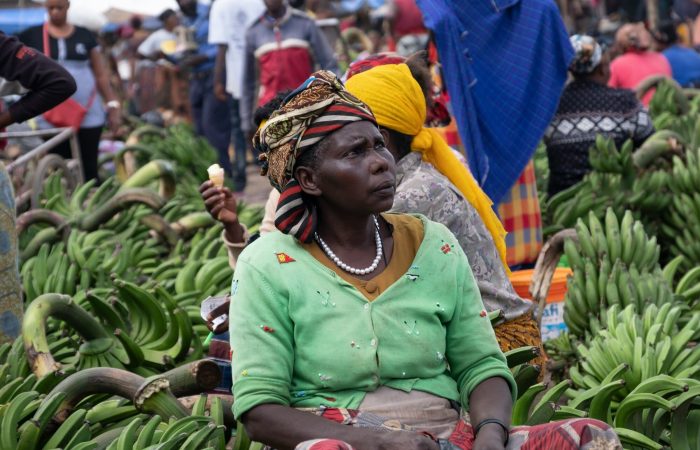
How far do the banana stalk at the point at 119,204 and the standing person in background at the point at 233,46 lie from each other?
462cm

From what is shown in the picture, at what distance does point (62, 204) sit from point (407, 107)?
404 centimetres

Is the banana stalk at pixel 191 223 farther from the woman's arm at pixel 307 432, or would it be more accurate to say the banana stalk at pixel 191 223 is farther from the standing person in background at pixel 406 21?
the standing person in background at pixel 406 21

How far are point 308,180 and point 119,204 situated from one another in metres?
4.11

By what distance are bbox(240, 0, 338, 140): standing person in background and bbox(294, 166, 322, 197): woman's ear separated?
7.39 metres

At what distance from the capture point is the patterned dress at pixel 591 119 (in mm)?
7141

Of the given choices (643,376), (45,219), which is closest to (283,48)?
(45,219)

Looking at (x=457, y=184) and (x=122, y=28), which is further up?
(x=457, y=184)

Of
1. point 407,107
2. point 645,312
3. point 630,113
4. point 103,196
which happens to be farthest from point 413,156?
point 103,196

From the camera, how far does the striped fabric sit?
5812 millimetres

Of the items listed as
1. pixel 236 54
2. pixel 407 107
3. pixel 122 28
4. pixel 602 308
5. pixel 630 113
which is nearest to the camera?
pixel 407 107

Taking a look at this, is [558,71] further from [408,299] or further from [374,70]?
[408,299]

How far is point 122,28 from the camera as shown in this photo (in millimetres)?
27016

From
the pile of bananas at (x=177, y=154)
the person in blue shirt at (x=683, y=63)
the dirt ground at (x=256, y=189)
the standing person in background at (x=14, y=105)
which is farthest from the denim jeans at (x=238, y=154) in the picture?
the standing person in background at (x=14, y=105)

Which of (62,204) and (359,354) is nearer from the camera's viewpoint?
(359,354)
